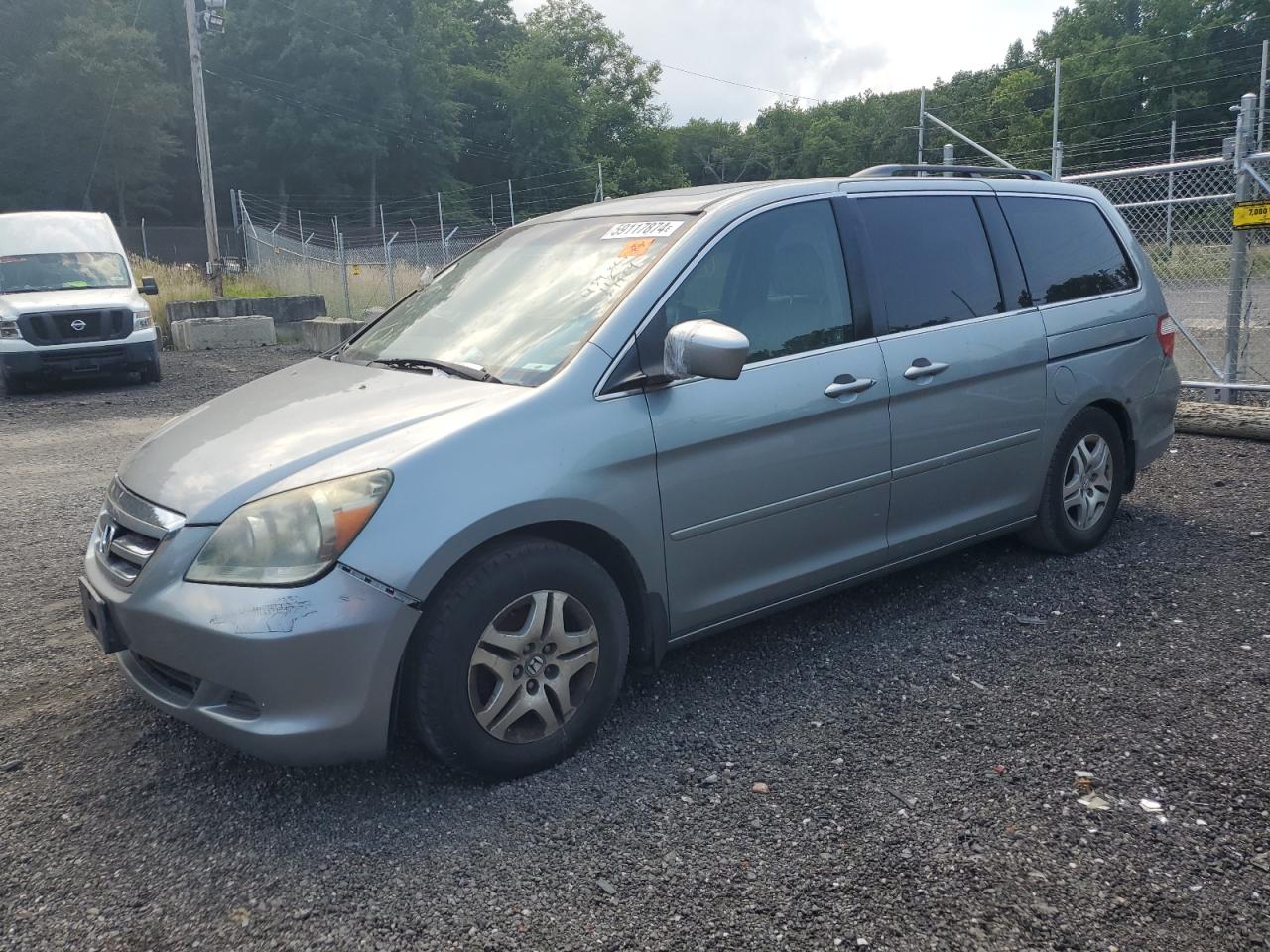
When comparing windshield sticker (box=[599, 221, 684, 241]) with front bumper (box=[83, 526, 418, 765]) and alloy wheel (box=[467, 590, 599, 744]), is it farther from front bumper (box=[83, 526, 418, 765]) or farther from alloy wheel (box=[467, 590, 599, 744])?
front bumper (box=[83, 526, 418, 765])

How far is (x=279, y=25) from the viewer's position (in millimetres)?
55188

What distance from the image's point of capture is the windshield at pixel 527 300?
138 inches

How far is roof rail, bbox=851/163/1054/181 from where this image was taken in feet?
14.5

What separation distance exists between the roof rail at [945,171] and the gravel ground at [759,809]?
1.85m

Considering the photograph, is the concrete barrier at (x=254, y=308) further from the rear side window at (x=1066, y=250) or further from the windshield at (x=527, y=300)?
Result: the rear side window at (x=1066, y=250)

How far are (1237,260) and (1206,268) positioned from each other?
206cm

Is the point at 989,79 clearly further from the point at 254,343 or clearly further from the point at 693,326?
the point at 693,326

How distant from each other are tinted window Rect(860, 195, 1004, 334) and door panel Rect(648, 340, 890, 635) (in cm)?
33

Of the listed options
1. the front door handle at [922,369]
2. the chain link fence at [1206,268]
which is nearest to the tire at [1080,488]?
the front door handle at [922,369]

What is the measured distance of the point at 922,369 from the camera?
406 centimetres

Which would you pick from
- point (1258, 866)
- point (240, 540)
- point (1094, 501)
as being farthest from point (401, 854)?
point (1094, 501)

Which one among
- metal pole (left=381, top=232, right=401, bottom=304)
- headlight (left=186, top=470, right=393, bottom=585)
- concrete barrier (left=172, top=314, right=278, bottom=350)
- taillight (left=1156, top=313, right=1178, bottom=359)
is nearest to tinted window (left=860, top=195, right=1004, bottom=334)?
taillight (left=1156, top=313, right=1178, bottom=359)

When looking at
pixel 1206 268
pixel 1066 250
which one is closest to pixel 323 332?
pixel 1206 268

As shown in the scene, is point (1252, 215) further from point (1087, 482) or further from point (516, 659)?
point (516, 659)
